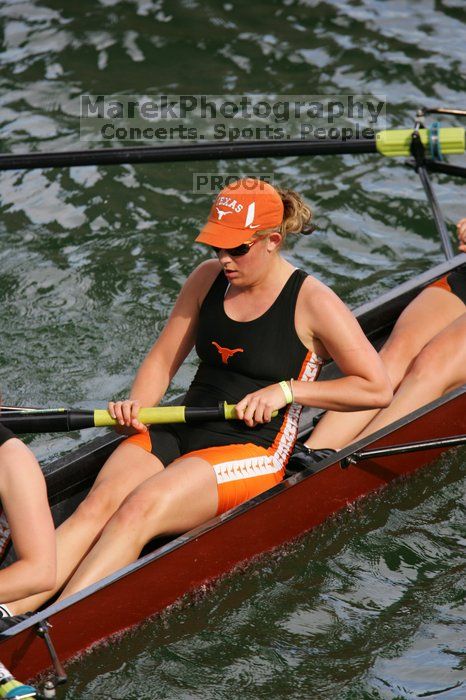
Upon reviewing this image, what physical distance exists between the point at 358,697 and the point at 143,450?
1.33m

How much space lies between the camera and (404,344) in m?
5.75

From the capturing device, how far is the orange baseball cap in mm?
4523

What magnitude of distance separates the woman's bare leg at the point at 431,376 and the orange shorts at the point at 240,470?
829 millimetres

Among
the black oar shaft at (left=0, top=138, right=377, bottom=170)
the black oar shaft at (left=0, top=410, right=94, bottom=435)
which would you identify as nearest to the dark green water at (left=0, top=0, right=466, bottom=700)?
the black oar shaft at (left=0, top=410, right=94, bottom=435)

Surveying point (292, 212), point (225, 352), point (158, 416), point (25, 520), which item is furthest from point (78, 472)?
point (292, 212)

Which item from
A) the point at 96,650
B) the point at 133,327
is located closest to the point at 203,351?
the point at 96,650

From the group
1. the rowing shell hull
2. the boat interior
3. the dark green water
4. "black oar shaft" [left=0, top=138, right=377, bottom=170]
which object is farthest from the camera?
"black oar shaft" [left=0, top=138, right=377, bottom=170]

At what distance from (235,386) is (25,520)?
1284 millimetres

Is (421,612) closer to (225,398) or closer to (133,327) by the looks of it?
(225,398)

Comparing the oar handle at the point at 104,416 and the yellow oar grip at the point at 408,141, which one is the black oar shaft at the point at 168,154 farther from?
the oar handle at the point at 104,416

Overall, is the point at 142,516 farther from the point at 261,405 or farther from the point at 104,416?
the point at 261,405

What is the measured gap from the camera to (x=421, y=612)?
15.8ft

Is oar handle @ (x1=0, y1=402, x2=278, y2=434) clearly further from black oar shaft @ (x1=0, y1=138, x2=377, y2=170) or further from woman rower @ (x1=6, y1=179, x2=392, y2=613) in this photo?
black oar shaft @ (x1=0, y1=138, x2=377, y2=170)

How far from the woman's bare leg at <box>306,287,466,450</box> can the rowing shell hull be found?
221 millimetres
